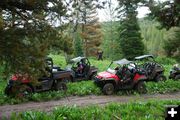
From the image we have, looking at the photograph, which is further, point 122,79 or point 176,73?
point 176,73

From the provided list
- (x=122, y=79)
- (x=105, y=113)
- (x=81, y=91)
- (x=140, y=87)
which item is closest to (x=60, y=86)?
(x=81, y=91)

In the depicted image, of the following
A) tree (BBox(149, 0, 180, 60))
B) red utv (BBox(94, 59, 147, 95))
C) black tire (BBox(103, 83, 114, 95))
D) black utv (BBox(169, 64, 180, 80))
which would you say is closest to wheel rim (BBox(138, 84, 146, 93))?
red utv (BBox(94, 59, 147, 95))

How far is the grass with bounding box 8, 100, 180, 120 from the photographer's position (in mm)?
11461

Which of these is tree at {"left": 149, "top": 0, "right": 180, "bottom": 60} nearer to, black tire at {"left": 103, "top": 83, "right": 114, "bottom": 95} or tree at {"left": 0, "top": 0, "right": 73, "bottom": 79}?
black tire at {"left": 103, "top": 83, "right": 114, "bottom": 95}

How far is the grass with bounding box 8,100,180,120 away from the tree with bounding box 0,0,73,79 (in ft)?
5.74

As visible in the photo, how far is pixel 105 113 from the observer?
12156 mm

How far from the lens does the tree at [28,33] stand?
10.5 m

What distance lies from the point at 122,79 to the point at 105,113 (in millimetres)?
4775

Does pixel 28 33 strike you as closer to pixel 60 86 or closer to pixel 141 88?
pixel 60 86

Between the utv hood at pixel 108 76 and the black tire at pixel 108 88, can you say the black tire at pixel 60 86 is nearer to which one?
the utv hood at pixel 108 76

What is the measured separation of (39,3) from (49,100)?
20.1ft

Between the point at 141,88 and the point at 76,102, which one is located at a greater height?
the point at 141,88

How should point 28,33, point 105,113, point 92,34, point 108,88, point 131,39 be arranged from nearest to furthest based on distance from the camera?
1. point 28,33
2. point 105,113
3. point 108,88
4. point 131,39
5. point 92,34

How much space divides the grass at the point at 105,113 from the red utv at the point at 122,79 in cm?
326
